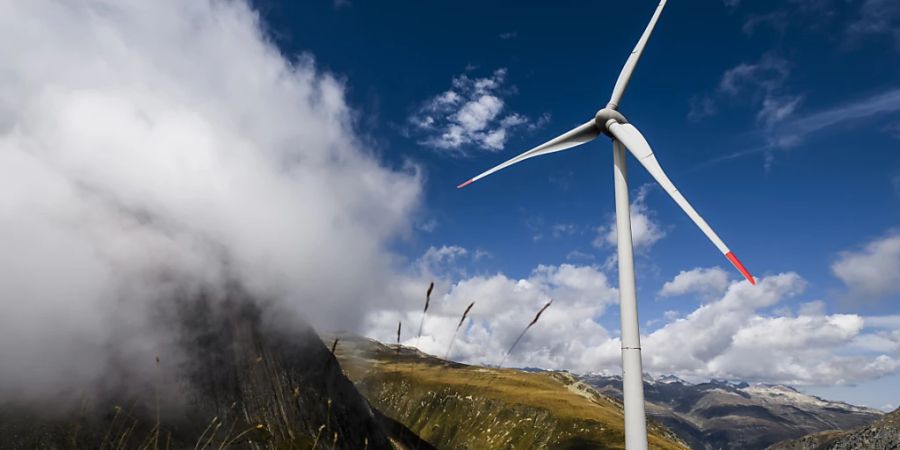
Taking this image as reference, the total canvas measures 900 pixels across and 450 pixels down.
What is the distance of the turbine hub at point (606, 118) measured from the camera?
2328 cm

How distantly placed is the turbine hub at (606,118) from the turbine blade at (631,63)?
1241 mm

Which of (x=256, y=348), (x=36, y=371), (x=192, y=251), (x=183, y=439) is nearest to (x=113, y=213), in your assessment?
(x=192, y=251)

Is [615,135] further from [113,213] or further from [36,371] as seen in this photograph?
[113,213]

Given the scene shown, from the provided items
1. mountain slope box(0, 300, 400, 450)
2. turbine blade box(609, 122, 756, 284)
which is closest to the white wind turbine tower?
turbine blade box(609, 122, 756, 284)

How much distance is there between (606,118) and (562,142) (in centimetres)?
415

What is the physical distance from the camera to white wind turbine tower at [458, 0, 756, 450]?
14320mm

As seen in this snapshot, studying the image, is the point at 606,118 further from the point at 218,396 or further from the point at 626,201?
the point at 218,396

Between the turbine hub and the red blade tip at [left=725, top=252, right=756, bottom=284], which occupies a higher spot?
the turbine hub

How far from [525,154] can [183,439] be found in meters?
94.1

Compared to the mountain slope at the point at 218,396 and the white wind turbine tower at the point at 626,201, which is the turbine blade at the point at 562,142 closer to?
the white wind turbine tower at the point at 626,201

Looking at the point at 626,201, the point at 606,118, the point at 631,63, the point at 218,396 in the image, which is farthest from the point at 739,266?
the point at 218,396

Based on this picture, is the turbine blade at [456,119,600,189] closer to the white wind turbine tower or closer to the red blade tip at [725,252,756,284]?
the white wind turbine tower

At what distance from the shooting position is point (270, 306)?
542 ft

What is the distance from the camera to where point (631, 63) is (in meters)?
26.5
